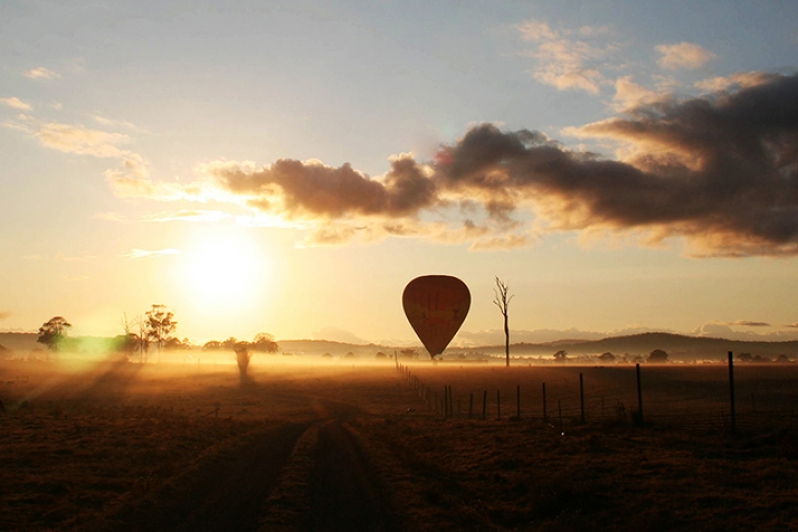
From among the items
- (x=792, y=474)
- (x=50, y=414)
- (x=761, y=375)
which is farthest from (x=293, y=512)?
(x=761, y=375)

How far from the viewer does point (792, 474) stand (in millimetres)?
17406

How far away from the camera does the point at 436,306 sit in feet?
267

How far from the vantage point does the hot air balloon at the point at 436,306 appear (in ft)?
266

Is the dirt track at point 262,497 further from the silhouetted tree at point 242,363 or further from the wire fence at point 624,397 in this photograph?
the silhouetted tree at point 242,363

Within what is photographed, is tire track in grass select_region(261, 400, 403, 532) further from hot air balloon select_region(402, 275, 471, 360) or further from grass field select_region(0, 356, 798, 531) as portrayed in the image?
hot air balloon select_region(402, 275, 471, 360)

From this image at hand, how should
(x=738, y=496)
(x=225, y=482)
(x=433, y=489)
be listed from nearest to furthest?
1. (x=738, y=496)
2. (x=433, y=489)
3. (x=225, y=482)

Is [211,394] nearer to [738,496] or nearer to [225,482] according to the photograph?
[225,482]

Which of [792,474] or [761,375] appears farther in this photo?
[761,375]

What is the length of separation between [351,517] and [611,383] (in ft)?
194

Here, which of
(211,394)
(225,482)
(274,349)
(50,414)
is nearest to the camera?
(225,482)

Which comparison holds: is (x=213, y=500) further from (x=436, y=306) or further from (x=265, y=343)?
(x=265, y=343)

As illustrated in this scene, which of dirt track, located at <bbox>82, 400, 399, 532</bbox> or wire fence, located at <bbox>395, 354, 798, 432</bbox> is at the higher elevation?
dirt track, located at <bbox>82, 400, 399, 532</bbox>

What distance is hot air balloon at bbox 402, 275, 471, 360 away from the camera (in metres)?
Result: 81.1

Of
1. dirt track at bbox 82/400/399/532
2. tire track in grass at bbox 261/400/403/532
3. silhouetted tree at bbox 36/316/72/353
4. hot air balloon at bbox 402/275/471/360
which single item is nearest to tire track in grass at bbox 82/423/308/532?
dirt track at bbox 82/400/399/532
